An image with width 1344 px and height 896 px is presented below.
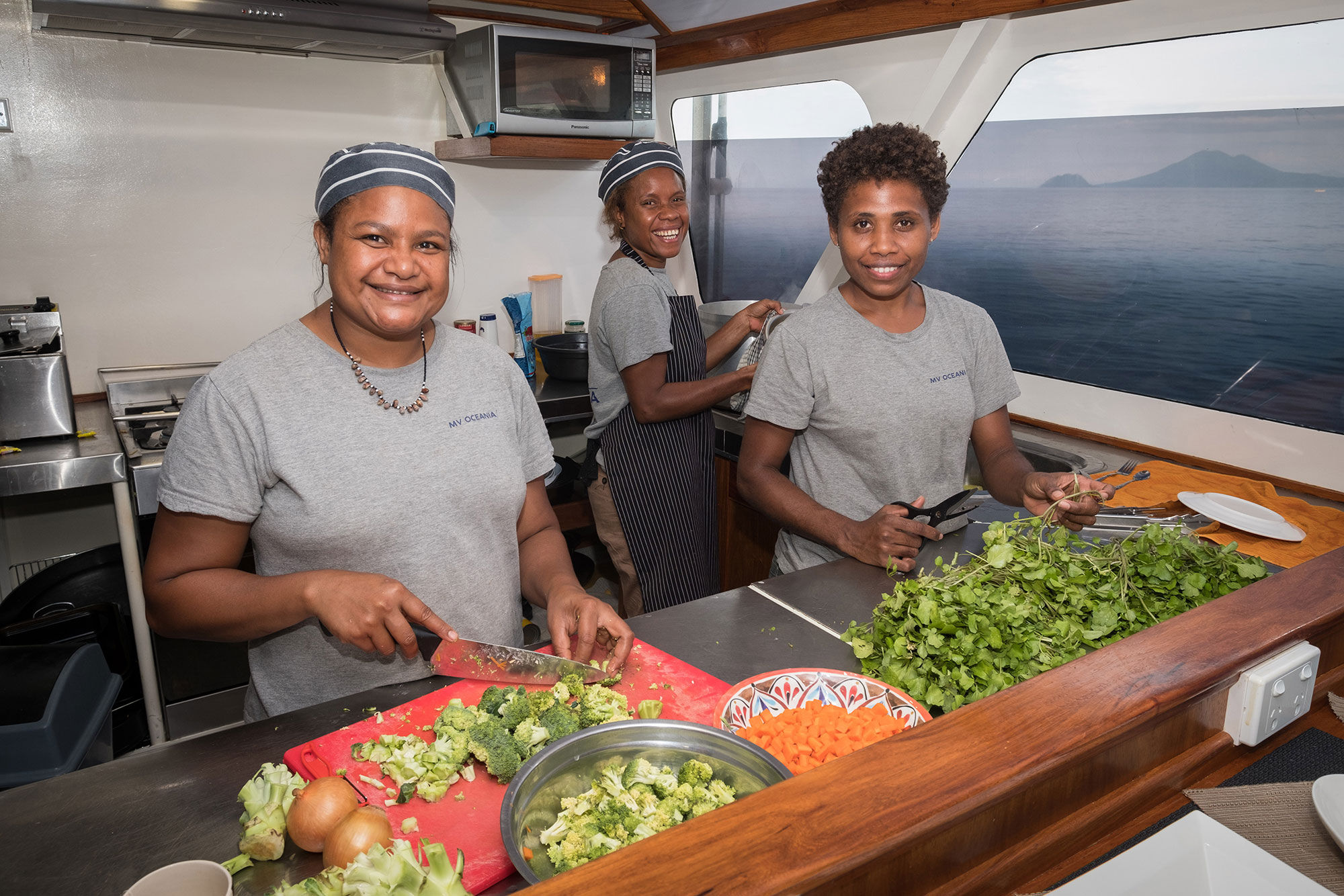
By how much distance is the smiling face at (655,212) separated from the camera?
264cm

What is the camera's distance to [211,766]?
1.17 m

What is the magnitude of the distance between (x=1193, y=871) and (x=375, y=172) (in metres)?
1.37

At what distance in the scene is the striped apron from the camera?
273 centimetres

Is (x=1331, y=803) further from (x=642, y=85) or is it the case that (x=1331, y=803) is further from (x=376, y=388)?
(x=642, y=85)

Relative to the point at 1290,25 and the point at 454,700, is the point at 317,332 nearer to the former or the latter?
the point at 454,700

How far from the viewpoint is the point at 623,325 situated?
2.58 m

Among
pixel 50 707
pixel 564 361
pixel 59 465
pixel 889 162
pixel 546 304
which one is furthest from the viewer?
pixel 546 304

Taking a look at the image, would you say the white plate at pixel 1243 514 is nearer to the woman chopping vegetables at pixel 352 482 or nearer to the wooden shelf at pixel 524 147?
the woman chopping vegetables at pixel 352 482

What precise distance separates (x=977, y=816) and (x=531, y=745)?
52 cm

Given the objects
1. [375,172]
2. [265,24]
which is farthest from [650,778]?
[265,24]

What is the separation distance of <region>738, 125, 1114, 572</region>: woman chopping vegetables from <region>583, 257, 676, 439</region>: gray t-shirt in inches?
26.0

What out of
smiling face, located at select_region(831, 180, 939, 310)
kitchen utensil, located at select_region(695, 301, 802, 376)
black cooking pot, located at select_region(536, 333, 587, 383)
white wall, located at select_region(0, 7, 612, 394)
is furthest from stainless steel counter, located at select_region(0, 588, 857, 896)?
white wall, located at select_region(0, 7, 612, 394)

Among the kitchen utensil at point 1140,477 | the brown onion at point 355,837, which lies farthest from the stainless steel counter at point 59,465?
the kitchen utensil at point 1140,477

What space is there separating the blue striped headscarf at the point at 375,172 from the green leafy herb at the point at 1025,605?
0.96 m
